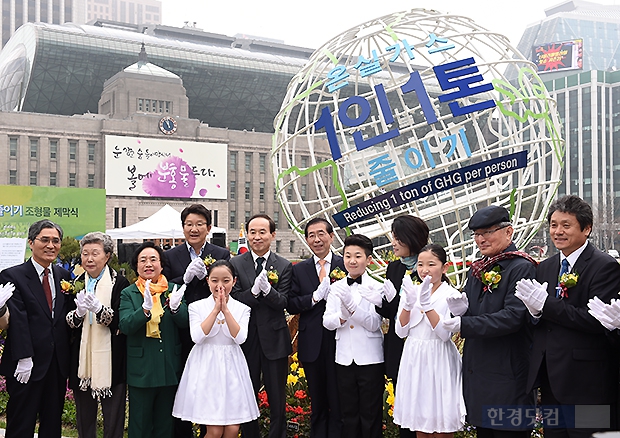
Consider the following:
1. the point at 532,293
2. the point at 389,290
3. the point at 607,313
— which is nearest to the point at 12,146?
the point at 389,290

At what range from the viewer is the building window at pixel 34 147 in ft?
159

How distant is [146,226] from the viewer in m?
21.1

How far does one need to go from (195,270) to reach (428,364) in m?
1.77

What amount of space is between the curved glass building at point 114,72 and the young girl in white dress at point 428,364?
189 ft

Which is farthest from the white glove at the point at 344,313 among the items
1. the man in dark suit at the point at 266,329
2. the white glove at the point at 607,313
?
the white glove at the point at 607,313

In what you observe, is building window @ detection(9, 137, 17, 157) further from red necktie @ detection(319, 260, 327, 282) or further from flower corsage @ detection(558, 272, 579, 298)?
flower corsage @ detection(558, 272, 579, 298)

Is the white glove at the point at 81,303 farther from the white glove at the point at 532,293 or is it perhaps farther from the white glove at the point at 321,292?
the white glove at the point at 532,293

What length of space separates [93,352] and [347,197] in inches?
94.8

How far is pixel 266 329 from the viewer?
15.0 feet

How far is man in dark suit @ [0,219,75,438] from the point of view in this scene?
424 cm

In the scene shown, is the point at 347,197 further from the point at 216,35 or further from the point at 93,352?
the point at 216,35

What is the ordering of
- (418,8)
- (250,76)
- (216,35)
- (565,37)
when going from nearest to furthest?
(418,8) < (250,76) < (216,35) < (565,37)

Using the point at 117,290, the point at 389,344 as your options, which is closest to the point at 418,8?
the point at 389,344

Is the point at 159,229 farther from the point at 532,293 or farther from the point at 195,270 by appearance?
the point at 532,293
